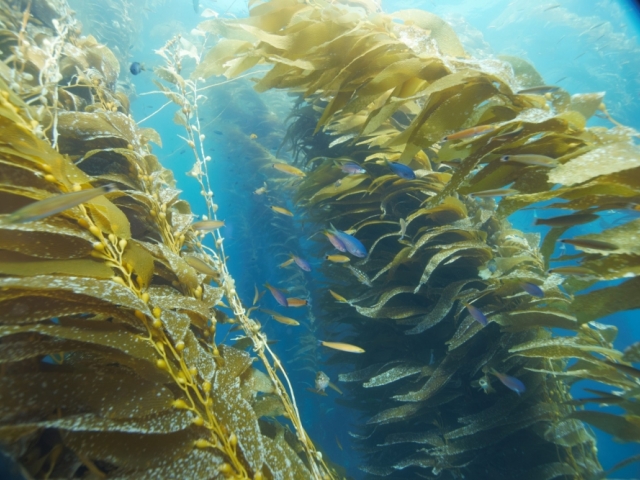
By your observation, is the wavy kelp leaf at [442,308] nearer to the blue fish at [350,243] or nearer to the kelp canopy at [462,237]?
the kelp canopy at [462,237]

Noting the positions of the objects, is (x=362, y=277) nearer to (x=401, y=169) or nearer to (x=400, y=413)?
(x=401, y=169)

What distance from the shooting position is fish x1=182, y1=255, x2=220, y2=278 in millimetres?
1715

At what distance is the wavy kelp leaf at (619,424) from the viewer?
5.55ft

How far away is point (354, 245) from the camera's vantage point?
274 centimetres

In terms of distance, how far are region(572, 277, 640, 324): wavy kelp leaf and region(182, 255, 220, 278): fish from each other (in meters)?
1.74

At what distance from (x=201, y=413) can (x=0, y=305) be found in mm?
707

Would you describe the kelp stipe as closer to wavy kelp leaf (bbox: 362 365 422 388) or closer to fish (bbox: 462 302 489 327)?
wavy kelp leaf (bbox: 362 365 422 388)

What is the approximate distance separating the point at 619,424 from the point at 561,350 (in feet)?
1.68

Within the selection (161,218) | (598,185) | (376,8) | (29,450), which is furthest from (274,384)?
(376,8)

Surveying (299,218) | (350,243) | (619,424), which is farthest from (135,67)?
(619,424)

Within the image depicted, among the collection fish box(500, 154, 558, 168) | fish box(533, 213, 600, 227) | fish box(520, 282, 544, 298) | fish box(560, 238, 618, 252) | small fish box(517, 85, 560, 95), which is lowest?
fish box(520, 282, 544, 298)

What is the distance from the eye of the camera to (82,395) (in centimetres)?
95

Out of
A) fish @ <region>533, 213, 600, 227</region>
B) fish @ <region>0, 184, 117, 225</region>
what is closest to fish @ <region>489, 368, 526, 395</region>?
fish @ <region>533, 213, 600, 227</region>

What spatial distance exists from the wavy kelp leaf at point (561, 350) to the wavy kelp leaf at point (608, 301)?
660 millimetres
